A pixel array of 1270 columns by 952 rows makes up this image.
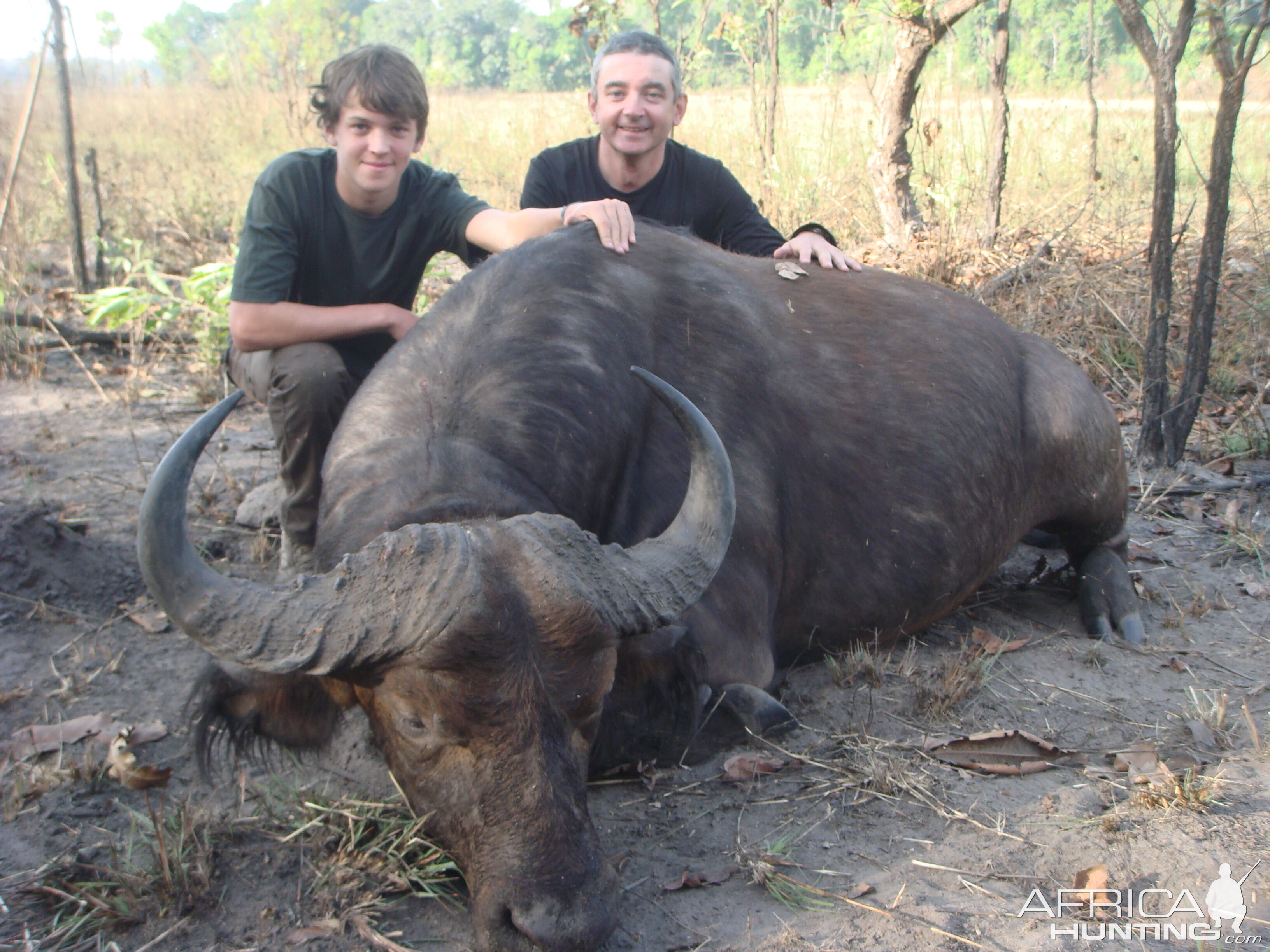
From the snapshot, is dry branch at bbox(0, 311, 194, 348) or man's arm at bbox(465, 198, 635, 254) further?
dry branch at bbox(0, 311, 194, 348)

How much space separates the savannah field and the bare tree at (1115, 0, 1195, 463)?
38 centimetres

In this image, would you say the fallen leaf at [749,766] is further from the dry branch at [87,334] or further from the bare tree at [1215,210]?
the dry branch at [87,334]

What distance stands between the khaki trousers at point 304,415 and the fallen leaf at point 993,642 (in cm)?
283

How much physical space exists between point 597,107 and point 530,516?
3454mm

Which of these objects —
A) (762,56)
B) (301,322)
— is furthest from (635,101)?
(762,56)

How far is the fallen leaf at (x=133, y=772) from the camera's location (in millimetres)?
2902

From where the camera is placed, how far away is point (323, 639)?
7.17 feet

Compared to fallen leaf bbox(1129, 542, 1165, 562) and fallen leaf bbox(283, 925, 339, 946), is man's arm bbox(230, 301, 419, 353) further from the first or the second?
fallen leaf bbox(1129, 542, 1165, 562)

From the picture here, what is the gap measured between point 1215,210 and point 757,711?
12.5 feet

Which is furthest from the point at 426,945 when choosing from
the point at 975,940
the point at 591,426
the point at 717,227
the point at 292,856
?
the point at 717,227

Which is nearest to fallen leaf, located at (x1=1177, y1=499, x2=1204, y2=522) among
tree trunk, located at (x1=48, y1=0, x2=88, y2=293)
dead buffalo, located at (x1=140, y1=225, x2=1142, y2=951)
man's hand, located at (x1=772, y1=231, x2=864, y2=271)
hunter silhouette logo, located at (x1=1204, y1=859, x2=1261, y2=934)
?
dead buffalo, located at (x1=140, y1=225, x2=1142, y2=951)

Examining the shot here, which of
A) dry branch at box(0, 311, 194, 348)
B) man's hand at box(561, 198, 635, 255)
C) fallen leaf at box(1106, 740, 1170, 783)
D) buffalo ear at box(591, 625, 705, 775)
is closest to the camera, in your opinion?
buffalo ear at box(591, 625, 705, 775)

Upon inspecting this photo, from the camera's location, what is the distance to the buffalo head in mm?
2146

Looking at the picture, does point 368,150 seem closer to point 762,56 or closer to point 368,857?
point 368,857
